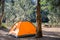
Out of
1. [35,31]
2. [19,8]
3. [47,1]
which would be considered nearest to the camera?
[47,1]

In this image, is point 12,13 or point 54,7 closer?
point 54,7

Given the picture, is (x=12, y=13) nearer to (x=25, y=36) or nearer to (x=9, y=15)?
(x=9, y=15)

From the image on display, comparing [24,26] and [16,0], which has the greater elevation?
[16,0]

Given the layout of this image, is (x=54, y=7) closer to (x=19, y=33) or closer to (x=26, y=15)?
(x=19, y=33)

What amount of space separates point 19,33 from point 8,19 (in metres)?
10.7

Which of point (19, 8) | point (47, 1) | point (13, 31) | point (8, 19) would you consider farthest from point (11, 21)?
point (47, 1)

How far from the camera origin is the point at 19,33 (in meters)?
10.5

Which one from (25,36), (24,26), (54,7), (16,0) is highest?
(16,0)

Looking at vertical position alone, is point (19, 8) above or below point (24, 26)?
above

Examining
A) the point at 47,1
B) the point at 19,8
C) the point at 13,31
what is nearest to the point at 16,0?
the point at 19,8

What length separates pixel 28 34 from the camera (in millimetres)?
10766

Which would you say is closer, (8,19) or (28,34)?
(28,34)

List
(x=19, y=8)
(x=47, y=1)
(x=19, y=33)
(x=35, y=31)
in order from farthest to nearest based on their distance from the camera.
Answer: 1. (x=19, y=8)
2. (x=35, y=31)
3. (x=19, y=33)
4. (x=47, y=1)

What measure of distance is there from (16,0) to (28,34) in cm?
1128
